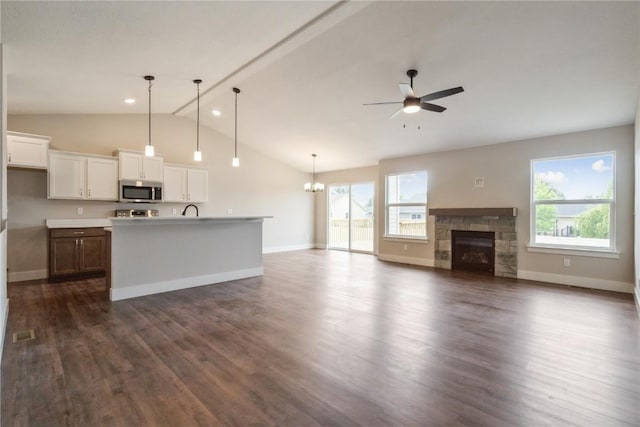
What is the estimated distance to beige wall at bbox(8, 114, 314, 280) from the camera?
523cm

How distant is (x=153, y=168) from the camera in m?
6.33

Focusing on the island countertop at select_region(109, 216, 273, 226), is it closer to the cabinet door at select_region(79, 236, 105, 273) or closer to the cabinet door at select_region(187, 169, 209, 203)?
the cabinet door at select_region(79, 236, 105, 273)

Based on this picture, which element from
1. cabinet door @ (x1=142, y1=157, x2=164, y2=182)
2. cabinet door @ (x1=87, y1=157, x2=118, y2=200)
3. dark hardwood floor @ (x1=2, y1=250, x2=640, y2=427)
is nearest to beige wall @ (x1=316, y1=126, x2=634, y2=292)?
dark hardwood floor @ (x1=2, y1=250, x2=640, y2=427)

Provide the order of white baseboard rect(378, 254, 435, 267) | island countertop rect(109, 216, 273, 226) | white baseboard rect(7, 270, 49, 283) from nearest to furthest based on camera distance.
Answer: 1. island countertop rect(109, 216, 273, 226)
2. white baseboard rect(7, 270, 49, 283)
3. white baseboard rect(378, 254, 435, 267)

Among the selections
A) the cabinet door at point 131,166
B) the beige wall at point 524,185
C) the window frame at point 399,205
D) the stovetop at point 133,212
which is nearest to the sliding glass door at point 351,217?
the window frame at point 399,205

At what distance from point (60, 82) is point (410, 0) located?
4.53 metres

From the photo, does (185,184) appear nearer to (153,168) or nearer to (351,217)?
(153,168)

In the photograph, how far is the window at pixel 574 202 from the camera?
4.89 metres

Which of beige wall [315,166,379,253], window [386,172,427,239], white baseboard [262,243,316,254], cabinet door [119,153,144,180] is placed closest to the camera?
cabinet door [119,153,144,180]

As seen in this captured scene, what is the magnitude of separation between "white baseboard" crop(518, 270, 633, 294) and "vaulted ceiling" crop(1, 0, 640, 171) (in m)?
2.45

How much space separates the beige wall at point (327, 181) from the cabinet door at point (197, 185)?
387cm

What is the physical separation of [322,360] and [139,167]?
5.55m

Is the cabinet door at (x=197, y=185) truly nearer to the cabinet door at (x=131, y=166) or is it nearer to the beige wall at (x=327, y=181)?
the cabinet door at (x=131, y=166)

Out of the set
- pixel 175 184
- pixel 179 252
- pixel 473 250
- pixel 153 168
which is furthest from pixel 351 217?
pixel 179 252
